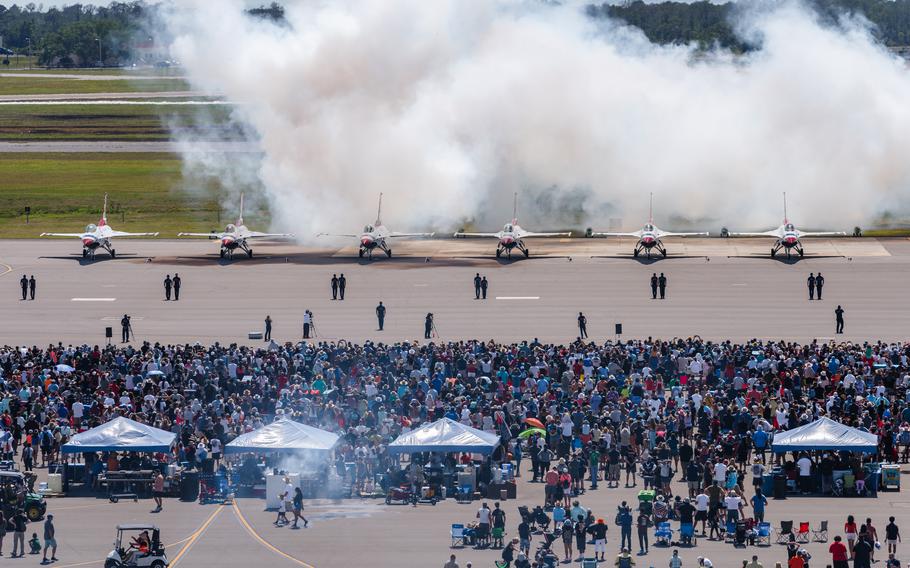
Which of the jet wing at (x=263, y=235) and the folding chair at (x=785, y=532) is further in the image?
the jet wing at (x=263, y=235)

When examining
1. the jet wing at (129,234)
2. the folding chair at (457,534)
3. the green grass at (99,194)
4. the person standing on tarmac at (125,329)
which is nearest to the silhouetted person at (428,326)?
the person standing on tarmac at (125,329)

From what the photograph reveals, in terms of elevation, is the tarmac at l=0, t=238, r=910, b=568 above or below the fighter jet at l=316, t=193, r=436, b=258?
below

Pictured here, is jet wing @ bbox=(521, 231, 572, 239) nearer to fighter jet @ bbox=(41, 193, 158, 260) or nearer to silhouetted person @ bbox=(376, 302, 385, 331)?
silhouetted person @ bbox=(376, 302, 385, 331)

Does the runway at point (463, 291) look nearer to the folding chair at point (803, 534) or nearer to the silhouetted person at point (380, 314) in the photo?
the silhouetted person at point (380, 314)

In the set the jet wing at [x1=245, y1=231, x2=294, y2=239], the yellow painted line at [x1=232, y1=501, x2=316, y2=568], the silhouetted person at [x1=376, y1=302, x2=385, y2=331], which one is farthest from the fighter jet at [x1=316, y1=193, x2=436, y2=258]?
the yellow painted line at [x1=232, y1=501, x2=316, y2=568]

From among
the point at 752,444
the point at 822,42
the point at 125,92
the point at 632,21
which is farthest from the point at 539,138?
the point at 125,92

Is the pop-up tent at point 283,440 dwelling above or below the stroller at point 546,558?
above

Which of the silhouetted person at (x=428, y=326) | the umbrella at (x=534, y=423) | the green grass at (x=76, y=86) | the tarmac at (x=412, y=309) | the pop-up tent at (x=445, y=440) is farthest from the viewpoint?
the green grass at (x=76, y=86)
